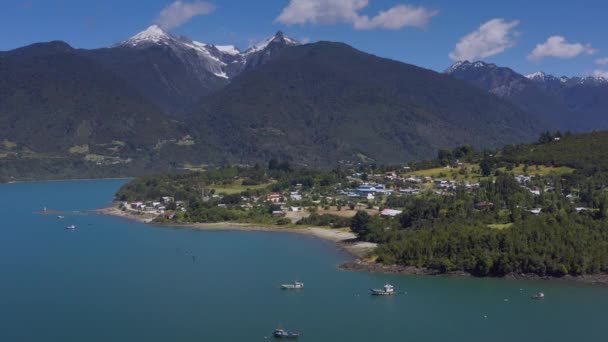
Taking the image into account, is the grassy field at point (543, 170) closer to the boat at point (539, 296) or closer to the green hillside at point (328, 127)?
the boat at point (539, 296)

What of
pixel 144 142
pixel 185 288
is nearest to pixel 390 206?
pixel 185 288

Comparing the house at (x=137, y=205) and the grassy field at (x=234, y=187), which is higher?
the grassy field at (x=234, y=187)

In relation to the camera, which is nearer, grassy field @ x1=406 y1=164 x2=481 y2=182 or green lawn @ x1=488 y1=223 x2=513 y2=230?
green lawn @ x1=488 y1=223 x2=513 y2=230

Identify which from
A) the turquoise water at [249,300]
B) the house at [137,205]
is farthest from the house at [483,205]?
the house at [137,205]

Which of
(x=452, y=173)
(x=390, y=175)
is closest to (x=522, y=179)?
(x=452, y=173)

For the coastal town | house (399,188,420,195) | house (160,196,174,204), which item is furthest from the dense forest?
house (160,196,174,204)

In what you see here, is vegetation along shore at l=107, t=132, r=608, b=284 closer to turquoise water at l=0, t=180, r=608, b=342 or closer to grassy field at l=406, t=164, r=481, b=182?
grassy field at l=406, t=164, r=481, b=182

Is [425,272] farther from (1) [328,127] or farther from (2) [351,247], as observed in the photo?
(1) [328,127]
